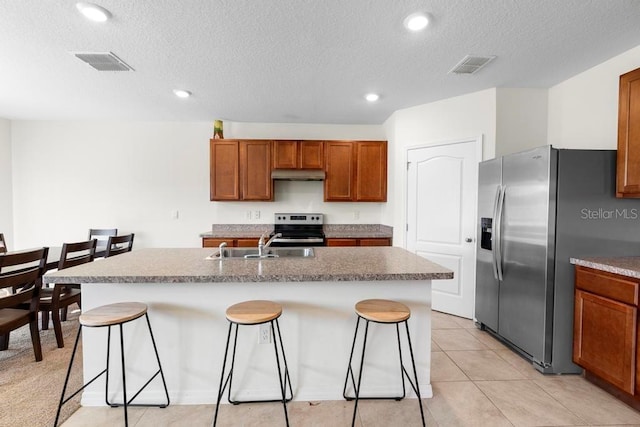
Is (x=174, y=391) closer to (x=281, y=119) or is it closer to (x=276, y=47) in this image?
(x=276, y=47)

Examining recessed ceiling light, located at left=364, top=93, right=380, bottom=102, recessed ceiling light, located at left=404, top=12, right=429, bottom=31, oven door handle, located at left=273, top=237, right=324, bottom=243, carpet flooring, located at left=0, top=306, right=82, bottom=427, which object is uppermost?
recessed ceiling light, located at left=364, top=93, right=380, bottom=102

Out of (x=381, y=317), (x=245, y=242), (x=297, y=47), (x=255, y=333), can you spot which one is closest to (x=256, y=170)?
(x=245, y=242)

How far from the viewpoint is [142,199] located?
4355 millimetres

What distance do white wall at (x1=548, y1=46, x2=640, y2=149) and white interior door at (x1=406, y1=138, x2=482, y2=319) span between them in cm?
80

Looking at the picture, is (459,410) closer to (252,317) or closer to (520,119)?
(252,317)

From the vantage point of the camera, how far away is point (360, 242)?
3.93m

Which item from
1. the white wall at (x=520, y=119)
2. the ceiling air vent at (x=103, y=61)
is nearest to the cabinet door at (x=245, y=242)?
the ceiling air vent at (x=103, y=61)

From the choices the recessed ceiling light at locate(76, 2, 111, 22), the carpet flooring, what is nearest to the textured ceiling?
the recessed ceiling light at locate(76, 2, 111, 22)

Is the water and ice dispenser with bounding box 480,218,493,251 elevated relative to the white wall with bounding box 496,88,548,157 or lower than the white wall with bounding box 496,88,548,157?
lower

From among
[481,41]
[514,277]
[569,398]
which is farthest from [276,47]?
[569,398]

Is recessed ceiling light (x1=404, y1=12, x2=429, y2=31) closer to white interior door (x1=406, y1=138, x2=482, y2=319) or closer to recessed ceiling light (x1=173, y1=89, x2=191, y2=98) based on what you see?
white interior door (x1=406, y1=138, x2=482, y2=319)

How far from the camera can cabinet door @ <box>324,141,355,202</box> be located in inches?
163

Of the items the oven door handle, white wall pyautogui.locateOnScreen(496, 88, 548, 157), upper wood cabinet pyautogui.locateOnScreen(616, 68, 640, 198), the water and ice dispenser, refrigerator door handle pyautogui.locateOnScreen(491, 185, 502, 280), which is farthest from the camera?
the oven door handle

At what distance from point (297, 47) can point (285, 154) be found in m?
1.96
